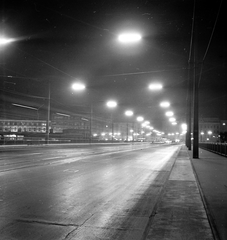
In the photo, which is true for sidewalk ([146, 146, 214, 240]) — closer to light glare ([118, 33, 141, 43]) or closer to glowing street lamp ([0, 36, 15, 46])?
light glare ([118, 33, 141, 43])

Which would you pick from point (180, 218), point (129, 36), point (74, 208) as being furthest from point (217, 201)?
point (129, 36)

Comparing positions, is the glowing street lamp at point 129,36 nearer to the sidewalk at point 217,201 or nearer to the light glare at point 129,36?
the light glare at point 129,36

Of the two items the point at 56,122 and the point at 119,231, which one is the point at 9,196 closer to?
the point at 119,231

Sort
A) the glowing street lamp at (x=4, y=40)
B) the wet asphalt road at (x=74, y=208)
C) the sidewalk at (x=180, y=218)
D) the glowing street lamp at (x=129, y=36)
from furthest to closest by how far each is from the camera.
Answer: the glowing street lamp at (x=4, y=40)
the glowing street lamp at (x=129, y=36)
the wet asphalt road at (x=74, y=208)
the sidewalk at (x=180, y=218)

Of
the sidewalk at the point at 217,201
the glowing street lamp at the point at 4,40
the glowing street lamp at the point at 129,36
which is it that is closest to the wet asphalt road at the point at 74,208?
the sidewalk at the point at 217,201

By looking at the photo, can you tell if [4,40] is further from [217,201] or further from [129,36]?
[217,201]

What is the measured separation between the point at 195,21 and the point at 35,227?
13729 mm

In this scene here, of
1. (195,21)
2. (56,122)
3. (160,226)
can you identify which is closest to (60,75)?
(195,21)

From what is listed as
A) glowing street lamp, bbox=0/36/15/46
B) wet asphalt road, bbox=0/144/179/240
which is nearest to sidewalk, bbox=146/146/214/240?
wet asphalt road, bbox=0/144/179/240

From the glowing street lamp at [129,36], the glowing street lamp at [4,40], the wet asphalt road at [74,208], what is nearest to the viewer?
the wet asphalt road at [74,208]

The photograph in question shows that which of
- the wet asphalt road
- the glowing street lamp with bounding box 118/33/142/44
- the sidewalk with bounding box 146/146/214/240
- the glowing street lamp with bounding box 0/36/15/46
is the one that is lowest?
the wet asphalt road

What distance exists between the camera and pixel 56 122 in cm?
8144

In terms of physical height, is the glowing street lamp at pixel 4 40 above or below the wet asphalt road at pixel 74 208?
above

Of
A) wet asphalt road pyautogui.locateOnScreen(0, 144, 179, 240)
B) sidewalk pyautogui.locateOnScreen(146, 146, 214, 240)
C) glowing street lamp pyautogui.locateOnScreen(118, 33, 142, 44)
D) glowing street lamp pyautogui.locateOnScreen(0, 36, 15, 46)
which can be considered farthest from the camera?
glowing street lamp pyautogui.locateOnScreen(0, 36, 15, 46)
